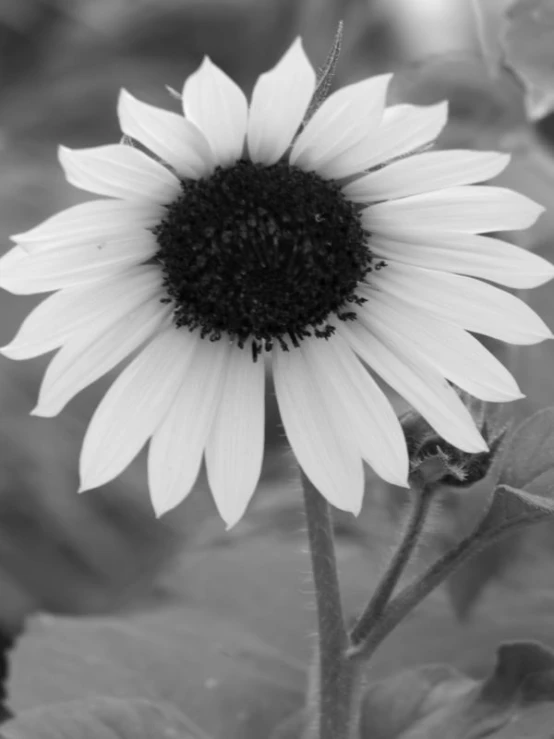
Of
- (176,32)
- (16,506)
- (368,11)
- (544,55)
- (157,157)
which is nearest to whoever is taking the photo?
(157,157)

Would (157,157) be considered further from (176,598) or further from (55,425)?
(55,425)

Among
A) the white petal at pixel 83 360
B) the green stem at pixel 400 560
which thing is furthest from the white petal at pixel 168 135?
the green stem at pixel 400 560

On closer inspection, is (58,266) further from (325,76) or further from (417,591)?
(417,591)

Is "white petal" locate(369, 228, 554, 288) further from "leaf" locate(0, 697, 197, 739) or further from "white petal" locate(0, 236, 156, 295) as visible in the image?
"leaf" locate(0, 697, 197, 739)

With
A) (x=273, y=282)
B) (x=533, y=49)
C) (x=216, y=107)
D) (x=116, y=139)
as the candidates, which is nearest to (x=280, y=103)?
(x=216, y=107)

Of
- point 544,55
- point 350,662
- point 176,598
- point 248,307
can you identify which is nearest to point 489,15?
point 544,55

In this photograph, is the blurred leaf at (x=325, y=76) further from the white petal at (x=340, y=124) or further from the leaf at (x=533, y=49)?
the leaf at (x=533, y=49)

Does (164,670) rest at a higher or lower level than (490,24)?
lower
